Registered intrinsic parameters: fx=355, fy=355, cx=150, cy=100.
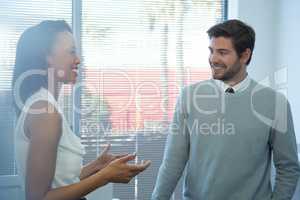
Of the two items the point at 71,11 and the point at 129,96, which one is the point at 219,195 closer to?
the point at 129,96

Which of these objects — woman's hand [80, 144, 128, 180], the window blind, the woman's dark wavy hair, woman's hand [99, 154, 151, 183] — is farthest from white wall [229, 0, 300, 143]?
the woman's dark wavy hair

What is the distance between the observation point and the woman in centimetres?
113

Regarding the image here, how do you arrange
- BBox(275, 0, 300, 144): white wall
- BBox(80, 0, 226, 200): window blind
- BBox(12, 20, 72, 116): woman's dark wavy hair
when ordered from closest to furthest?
1. BBox(12, 20, 72, 116): woman's dark wavy hair
2. BBox(275, 0, 300, 144): white wall
3. BBox(80, 0, 226, 200): window blind

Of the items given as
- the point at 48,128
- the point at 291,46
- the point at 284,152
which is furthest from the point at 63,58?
the point at 291,46

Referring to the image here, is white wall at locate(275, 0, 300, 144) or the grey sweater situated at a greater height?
white wall at locate(275, 0, 300, 144)

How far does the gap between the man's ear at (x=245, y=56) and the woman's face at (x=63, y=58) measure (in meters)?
0.85

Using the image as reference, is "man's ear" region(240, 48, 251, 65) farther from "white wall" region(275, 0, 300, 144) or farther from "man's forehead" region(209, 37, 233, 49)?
"white wall" region(275, 0, 300, 144)

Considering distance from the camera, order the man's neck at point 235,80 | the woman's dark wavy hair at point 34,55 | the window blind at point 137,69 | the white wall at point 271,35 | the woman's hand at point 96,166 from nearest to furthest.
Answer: the woman's dark wavy hair at point 34,55, the woman's hand at point 96,166, the man's neck at point 235,80, the white wall at point 271,35, the window blind at point 137,69

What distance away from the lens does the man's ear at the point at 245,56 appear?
1821 mm

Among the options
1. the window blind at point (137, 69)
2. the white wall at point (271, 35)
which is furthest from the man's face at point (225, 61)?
the window blind at point (137, 69)

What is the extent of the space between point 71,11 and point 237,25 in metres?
→ 1.46

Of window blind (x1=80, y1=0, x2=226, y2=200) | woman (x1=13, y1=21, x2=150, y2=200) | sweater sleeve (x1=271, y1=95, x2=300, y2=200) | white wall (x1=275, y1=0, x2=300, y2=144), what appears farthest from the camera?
window blind (x1=80, y1=0, x2=226, y2=200)

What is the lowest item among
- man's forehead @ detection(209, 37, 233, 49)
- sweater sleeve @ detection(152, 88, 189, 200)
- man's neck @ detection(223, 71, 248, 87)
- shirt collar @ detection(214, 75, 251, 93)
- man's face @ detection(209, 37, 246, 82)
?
sweater sleeve @ detection(152, 88, 189, 200)

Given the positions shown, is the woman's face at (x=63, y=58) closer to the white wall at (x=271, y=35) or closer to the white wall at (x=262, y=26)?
the white wall at (x=271, y=35)
